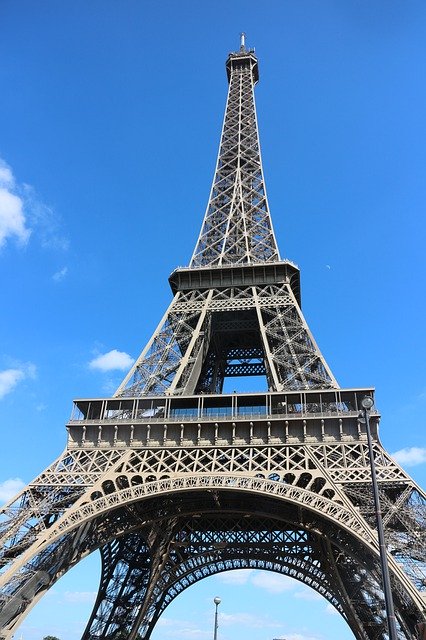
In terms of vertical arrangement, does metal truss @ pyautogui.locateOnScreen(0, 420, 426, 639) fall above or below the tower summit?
below

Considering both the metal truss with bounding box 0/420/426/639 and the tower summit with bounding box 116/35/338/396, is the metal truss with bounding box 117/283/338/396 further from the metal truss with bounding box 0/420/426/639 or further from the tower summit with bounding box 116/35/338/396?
the metal truss with bounding box 0/420/426/639

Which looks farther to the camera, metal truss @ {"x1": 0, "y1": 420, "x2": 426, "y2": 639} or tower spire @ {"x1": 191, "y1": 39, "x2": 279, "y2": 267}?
tower spire @ {"x1": 191, "y1": 39, "x2": 279, "y2": 267}

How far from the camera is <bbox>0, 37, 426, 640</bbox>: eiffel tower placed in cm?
2392

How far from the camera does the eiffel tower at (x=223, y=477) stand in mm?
23922

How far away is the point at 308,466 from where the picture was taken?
25859mm

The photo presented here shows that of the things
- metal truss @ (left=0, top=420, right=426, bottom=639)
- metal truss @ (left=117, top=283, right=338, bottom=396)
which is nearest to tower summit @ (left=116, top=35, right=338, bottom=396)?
metal truss @ (left=117, top=283, right=338, bottom=396)

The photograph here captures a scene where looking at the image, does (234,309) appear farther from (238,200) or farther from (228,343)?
(238,200)

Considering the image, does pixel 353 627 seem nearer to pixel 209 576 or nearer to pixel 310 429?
pixel 209 576

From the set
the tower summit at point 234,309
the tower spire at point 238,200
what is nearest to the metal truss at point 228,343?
the tower summit at point 234,309

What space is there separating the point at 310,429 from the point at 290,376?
369 cm

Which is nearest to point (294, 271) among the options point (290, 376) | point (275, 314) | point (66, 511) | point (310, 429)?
point (275, 314)

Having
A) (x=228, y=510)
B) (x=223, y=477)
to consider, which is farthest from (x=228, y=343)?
(x=223, y=477)

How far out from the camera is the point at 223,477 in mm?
25562

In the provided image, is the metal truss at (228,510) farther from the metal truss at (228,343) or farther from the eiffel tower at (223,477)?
the metal truss at (228,343)
